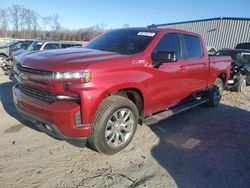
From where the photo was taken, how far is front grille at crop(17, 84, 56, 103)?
345 cm

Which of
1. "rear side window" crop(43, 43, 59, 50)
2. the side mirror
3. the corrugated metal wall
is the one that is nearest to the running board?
the side mirror

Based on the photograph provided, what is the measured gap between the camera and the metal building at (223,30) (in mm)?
25109

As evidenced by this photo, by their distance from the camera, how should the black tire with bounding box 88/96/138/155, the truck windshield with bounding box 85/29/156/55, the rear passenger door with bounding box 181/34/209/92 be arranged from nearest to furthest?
the black tire with bounding box 88/96/138/155, the truck windshield with bounding box 85/29/156/55, the rear passenger door with bounding box 181/34/209/92

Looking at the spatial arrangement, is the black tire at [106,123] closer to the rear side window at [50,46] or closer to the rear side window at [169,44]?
the rear side window at [169,44]

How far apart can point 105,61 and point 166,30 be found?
189 centimetres

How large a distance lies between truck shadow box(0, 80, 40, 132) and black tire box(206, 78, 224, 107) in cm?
459

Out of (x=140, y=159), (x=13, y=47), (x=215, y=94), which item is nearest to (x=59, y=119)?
(x=140, y=159)

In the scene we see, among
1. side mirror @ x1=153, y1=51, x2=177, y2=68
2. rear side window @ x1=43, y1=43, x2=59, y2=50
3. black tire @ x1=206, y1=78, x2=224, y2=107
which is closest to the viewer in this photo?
side mirror @ x1=153, y1=51, x2=177, y2=68

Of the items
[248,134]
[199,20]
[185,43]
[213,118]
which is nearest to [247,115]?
[213,118]

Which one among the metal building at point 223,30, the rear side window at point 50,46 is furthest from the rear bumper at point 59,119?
the metal building at point 223,30

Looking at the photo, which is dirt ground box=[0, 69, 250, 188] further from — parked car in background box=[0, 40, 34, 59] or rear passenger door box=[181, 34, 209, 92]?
parked car in background box=[0, 40, 34, 59]

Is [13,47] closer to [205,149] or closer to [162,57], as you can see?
[162,57]

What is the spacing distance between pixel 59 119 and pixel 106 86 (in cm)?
76

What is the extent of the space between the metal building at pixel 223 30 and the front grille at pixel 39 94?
22831 mm
